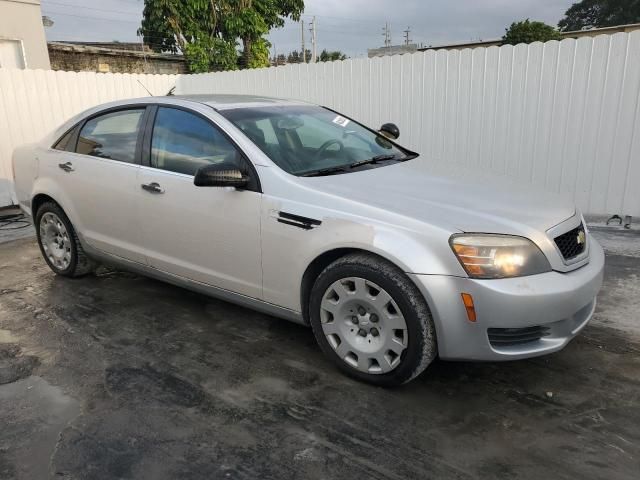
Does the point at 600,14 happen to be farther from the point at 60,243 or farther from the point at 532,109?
the point at 60,243

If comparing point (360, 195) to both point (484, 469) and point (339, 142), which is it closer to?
point (339, 142)

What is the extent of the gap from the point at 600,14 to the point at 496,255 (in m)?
62.7

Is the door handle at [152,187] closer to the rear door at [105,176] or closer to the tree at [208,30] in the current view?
the rear door at [105,176]

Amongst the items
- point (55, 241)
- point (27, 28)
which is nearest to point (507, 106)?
point (55, 241)

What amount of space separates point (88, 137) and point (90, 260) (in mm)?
1091

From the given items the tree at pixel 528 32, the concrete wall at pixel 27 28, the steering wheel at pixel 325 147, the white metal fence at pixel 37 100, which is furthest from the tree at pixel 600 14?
the steering wheel at pixel 325 147

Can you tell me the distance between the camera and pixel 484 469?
7.58ft

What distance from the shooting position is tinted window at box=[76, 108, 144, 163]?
4012 millimetres

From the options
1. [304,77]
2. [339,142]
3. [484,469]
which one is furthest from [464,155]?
[484,469]

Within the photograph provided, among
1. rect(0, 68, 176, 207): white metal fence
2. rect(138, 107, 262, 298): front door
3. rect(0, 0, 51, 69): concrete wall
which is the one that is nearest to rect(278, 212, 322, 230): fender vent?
rect(138, 107, 262, 298): front door

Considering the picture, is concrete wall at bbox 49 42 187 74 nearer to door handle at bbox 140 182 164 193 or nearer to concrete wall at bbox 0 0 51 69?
concrete wall at bbox 0 0 51 69

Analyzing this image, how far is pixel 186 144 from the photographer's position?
12.0ft

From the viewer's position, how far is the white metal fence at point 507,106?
591cm

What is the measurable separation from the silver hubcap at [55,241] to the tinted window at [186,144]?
1503 millimetres
